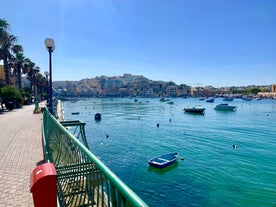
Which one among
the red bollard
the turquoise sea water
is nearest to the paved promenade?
the red bollard

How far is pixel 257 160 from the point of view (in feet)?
63.1

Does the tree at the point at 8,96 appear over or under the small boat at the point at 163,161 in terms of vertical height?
over

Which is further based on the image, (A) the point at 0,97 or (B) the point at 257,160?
(A) the point at 0,97

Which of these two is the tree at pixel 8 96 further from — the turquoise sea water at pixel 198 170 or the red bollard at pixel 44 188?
the red bollard at pixel 44 188

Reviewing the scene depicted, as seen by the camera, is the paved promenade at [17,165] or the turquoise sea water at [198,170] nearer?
the paved promenade at [17,165]

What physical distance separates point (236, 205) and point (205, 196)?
1548 mm

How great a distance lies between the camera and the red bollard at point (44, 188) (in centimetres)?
249

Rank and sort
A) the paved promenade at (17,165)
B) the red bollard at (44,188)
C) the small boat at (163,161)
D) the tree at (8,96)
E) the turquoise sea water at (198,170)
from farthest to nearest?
the tree at (8,96) < the small boat at (163,161) < the turquoise sea water at (198,170) < the paved promenade at (17,165) < the red bollard at (44,188)

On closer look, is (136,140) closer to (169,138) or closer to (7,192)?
(169,138)

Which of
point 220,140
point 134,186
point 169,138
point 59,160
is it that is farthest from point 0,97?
point 59,160

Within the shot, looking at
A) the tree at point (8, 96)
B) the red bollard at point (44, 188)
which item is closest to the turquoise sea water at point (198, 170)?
the red bollard at point (44, 188)

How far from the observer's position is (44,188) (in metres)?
2.52

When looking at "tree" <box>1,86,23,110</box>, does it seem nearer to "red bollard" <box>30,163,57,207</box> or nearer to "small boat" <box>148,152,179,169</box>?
"small boat" <box>148,152,179,169</box>

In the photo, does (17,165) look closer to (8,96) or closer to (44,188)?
(44,188)
